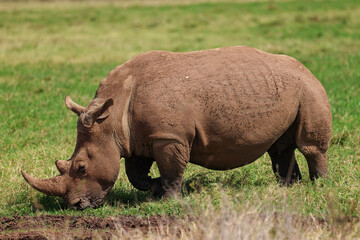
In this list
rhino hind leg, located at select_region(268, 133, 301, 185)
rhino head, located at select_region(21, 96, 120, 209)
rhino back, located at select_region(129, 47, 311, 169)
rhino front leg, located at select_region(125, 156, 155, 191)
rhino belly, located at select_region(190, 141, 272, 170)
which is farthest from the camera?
rhino hind leg, located at select_region(268, 133, 301, 185)

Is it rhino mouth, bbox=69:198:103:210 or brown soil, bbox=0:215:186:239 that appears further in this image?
rhino mouth, bbox=69:198:103:210

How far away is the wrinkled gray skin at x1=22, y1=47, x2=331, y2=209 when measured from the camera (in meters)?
6.20

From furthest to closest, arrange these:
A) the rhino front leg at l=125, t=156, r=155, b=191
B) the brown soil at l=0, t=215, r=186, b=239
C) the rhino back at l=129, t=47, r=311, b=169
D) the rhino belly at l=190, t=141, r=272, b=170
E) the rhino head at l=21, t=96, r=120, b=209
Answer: the rhino front leg at l=125, t=156, r=155, b=191
the rhino belly at l=190, t=141, r=272, b=170
the rhino head at l=21, t=96, r=120, b=209
the rhino back at l=129, t=47, r=311, b=169
the brown soil at l=0, t=215, r=186, b=239

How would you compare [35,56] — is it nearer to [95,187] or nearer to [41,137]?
[41,137]

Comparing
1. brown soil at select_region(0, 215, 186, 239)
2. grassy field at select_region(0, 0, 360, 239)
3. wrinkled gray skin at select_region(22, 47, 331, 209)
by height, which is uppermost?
wrinkled gray skin at select_region(22, 47, 331, 209)

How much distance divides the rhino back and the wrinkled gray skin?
11mm

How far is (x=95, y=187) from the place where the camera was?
251 inches

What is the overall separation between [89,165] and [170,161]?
0.89 m

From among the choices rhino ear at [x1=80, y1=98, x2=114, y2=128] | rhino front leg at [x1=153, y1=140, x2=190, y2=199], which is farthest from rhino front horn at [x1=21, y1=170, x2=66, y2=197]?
rhino front leg at [x1=153, y1=140, x2=190, y2=199]

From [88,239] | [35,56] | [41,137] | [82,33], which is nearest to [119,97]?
[88,239]

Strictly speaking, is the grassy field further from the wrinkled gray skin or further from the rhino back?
the rhino back

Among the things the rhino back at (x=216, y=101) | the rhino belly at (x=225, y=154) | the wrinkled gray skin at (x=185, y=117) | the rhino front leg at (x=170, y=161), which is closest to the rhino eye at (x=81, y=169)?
the wrinkled gray skin at (x=185, y=117)

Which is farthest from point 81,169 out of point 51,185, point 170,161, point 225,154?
point 225,154

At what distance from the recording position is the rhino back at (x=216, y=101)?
6.17m
